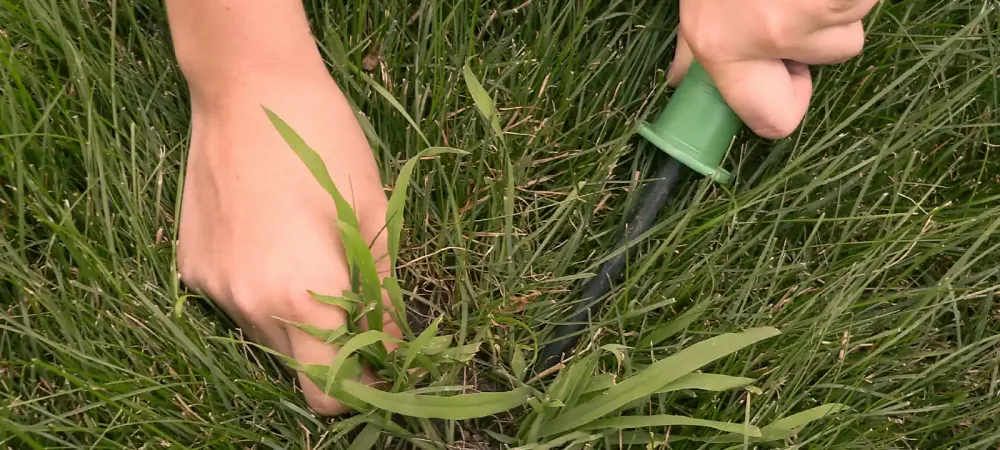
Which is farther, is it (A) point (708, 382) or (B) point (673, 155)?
(B) point (673, 155)

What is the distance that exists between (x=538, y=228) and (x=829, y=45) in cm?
34

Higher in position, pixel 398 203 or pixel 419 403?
pixel 398 203

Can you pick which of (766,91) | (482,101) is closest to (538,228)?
(482,101)

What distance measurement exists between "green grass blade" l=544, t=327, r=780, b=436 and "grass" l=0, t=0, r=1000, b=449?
0.03 metres

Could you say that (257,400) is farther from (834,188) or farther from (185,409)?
(834,188)

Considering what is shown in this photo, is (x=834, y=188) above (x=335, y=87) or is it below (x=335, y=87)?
below

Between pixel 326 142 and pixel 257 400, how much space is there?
0.85 feet

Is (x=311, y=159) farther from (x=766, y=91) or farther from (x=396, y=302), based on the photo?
(x=766, y=91)

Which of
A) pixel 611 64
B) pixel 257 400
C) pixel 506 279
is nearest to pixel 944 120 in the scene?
pixel 611 64

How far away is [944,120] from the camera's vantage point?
919 millimetres

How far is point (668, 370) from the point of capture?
70 centimetres

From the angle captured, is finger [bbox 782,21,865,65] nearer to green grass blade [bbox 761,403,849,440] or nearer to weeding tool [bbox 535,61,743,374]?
weeding tool [bbox 535,61,743,374]

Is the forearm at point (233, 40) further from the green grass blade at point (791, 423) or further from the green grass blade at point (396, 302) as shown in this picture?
the green grass blade at point (791, 423)

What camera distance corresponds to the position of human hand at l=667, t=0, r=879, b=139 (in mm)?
699
